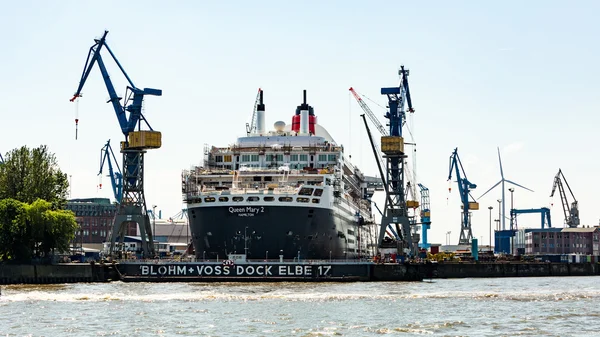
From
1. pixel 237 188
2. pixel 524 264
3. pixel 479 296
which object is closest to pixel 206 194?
pixel 237 188

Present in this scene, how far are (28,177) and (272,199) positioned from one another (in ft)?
101

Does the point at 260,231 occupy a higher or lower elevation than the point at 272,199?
lower

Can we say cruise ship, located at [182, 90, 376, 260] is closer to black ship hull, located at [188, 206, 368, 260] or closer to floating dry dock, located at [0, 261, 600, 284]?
black ship hull, located at [188, 206, 368, 260]

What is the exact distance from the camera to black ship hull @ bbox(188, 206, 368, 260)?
94500mm

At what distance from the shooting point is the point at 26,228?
99.4m

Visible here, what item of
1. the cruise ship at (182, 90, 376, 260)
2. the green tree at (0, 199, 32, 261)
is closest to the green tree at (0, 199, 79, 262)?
the green tree at (0, 199, 32, 261)

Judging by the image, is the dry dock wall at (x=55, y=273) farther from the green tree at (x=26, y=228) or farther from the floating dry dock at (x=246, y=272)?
the green tree at (x=26, y=228)

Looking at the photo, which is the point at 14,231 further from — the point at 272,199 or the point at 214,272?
the point at 272,199

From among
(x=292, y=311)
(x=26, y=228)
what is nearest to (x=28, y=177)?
(x=26, y=228)

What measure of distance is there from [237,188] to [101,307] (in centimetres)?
3411

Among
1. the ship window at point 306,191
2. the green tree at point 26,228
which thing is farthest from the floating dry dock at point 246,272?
the green tree at point 26,228

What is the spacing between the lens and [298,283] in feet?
293

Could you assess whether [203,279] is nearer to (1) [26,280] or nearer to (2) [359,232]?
(1) [26,280]

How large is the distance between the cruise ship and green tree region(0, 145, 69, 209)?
16.5m
